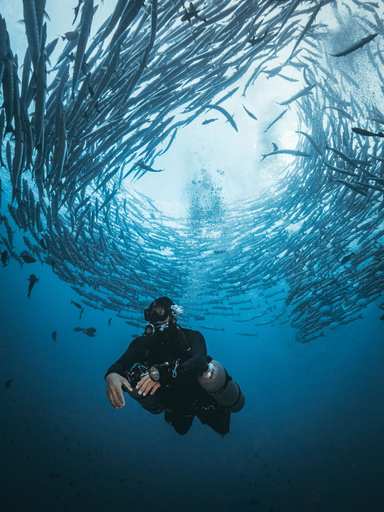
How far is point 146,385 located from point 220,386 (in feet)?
3.27

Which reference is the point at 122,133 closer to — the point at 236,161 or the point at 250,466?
the point at 236,161

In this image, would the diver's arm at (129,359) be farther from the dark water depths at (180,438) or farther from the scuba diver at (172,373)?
the dark water depths at (180,438)

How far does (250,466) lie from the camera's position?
2267 centimetres

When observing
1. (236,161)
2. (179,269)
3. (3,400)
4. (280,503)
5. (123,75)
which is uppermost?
(236,161)

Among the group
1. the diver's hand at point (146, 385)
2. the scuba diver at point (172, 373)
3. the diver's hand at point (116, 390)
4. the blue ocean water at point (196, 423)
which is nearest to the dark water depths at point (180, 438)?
the blue ocean water at point (196, 423)

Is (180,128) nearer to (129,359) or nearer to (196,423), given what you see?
(129,359)

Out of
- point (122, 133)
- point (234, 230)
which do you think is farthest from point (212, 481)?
point (122, 133)

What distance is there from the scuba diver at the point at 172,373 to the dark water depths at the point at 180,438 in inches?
626

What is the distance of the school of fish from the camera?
9.26 feet

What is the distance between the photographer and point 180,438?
27125mm

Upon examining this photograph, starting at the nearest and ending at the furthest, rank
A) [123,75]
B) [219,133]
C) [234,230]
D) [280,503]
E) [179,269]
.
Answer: [123,75] < [219,133] < [234,230] < [179,269] < [280,503]

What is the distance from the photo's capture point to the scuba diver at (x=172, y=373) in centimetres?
255

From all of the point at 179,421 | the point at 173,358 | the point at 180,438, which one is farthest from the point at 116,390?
the point at 180,438

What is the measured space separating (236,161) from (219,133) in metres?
1.42
